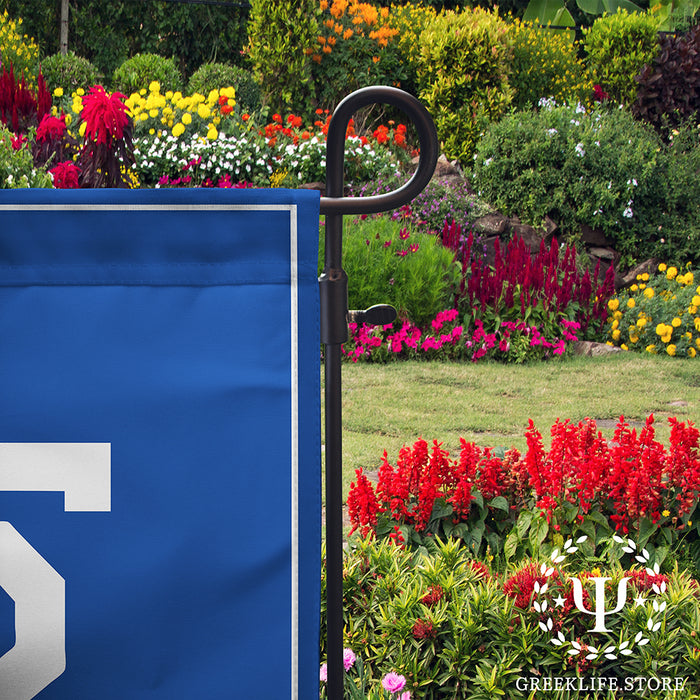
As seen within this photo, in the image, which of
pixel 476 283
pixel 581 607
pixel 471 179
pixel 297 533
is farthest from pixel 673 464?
pixel 471 179

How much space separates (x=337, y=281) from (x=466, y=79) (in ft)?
34.2

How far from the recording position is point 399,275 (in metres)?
6.46

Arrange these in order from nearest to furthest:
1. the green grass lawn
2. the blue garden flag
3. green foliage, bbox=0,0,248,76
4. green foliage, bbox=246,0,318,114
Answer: the blue garden flag, the green grass lawn, green foliage, bbox=246,0,318,114, green foliage, bbox=0,0,248,76

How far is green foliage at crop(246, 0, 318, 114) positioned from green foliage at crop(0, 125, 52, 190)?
801 cm

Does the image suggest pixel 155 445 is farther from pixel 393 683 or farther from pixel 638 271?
pixel 638 271

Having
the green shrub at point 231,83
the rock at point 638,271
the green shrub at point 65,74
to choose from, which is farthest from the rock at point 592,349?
the green shrub at point 65,74

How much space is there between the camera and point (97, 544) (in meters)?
1.05

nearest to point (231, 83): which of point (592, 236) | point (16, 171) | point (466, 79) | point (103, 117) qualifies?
point (466, 79)

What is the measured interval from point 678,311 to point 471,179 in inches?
135

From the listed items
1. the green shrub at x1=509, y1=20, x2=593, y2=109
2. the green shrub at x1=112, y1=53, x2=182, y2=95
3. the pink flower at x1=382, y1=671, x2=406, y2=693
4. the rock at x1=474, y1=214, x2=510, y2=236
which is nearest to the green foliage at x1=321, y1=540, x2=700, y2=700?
the pink flower at x1=382, y1=671, x2=406, y2=693

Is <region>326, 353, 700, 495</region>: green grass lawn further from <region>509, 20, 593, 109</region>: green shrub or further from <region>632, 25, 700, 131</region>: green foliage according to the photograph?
<region>509, 20, 593, 109</region>: green shrub

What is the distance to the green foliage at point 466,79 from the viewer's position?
10.6 metres

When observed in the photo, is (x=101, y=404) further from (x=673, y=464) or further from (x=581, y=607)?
(x=673, y=464)

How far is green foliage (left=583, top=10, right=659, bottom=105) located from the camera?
37.3 feet
